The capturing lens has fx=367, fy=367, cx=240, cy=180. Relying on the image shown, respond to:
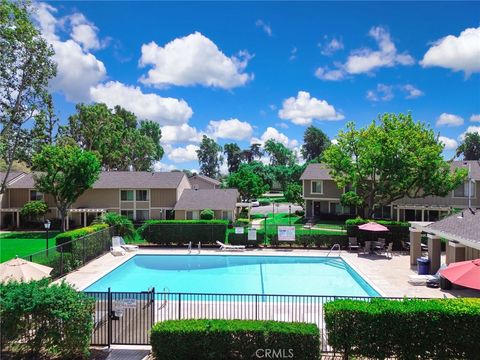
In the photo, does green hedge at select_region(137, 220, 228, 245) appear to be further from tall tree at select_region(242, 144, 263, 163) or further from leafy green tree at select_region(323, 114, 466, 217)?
tall tree at select_region(242, 144, 263, 163)

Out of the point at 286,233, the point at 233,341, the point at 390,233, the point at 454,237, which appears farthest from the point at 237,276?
the point at 233,341

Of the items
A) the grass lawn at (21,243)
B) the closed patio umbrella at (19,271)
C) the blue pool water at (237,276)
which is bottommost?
the blue pool water at (237,276)

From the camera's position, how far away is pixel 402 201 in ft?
130

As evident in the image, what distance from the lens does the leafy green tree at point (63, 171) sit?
34500 mm

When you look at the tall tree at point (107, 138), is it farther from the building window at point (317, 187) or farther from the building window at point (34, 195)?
the building window at point (317, 187)

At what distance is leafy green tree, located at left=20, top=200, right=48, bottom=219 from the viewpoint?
126 feet

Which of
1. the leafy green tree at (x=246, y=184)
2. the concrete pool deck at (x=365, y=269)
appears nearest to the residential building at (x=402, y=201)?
the leafy green tree at (x=246, y=184)

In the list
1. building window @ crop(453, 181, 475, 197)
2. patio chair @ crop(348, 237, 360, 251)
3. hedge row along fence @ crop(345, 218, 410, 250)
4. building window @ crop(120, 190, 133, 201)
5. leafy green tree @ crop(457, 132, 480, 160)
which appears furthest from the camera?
leafy green tree @ crop(457, 132, 480, 160)

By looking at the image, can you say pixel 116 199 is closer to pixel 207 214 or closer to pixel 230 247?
pixel 207 214

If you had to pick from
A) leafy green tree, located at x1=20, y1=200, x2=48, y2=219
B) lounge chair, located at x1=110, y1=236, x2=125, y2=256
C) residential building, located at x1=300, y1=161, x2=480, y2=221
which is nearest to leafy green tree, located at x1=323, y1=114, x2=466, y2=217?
residential building, located at x1=300, y1=161, x2=480, y2=221

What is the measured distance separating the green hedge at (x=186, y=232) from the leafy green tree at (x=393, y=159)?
526 inches

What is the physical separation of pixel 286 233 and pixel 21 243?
21958mm

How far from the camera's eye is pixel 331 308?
32.2 feet

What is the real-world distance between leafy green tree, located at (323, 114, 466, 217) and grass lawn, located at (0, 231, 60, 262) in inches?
1031
